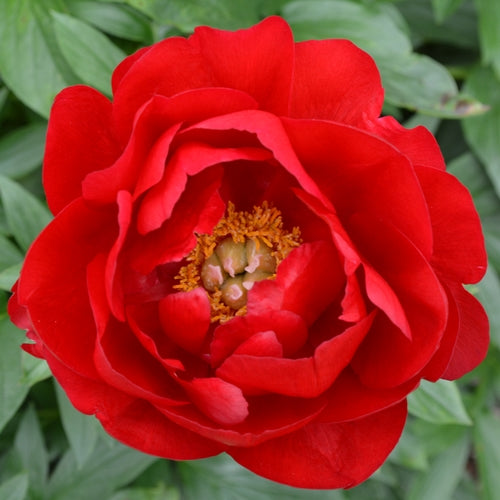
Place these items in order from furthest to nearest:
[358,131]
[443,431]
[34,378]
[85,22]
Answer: [443,431] → [85,22] → [34,378] → [358,131]

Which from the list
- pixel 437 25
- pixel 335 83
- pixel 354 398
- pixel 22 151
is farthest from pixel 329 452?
pixel 437 25

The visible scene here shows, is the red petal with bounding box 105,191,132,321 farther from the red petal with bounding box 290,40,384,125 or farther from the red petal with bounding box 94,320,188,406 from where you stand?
the red petal with bounding box 290,40,384,125

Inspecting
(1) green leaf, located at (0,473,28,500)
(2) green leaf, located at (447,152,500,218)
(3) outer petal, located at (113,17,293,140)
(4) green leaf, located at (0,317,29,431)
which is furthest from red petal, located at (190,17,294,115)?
(2) green leaf, located at (447,152,500,218)

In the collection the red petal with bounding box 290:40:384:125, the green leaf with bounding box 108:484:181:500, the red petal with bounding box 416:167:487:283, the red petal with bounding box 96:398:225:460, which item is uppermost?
the red petal with bounding box 290:40:384:125

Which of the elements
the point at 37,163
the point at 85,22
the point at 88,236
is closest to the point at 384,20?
the point at 85,22

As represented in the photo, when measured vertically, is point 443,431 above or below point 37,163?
below

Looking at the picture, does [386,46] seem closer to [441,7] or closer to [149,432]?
[441,7]

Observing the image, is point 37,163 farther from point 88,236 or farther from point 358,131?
point 358,131
